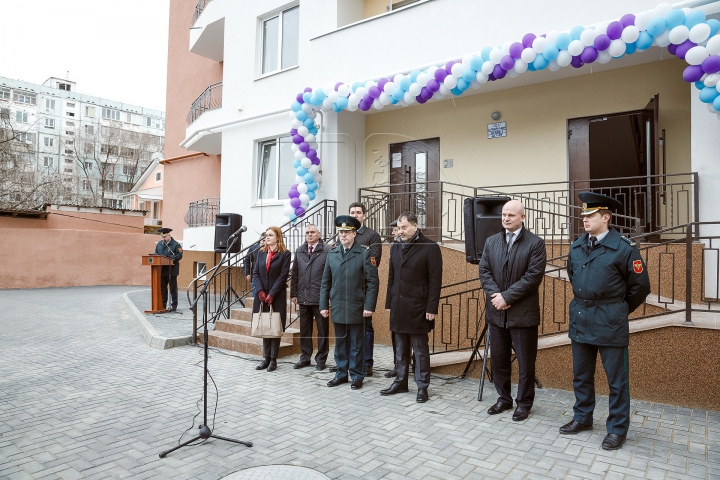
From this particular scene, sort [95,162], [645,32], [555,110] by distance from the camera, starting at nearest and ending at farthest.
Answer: [645,32] → [555,110] → [95,162]

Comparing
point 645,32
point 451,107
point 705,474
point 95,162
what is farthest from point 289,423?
point 95,162

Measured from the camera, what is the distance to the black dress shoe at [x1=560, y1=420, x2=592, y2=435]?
4320mm

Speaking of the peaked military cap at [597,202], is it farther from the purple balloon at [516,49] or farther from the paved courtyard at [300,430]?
the purple balloon at [516,49]

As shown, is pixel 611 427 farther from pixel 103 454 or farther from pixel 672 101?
pixel 672 101

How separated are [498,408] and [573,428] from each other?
0.79 m

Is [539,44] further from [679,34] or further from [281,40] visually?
[281,40]

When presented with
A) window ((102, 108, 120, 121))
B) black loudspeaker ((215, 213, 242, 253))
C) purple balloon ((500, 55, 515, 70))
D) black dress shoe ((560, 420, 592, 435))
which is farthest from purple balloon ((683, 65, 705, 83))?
window ((102, 108, 120, 121))

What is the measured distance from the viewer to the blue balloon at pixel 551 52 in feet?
23.5

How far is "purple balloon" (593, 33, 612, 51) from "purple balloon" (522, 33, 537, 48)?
35.7 inches

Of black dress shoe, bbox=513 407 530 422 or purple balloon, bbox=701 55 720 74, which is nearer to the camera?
black dress shoe, bbox=513 407 530 422

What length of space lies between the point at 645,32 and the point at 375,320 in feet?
19.4

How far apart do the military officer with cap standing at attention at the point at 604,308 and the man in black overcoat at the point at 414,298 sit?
153 cm

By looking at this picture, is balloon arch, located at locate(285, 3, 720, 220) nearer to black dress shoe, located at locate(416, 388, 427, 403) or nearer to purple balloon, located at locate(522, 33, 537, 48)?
purple balloon, located at locate(522, 33, 537, 48)

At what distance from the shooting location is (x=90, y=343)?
858 centimetres
